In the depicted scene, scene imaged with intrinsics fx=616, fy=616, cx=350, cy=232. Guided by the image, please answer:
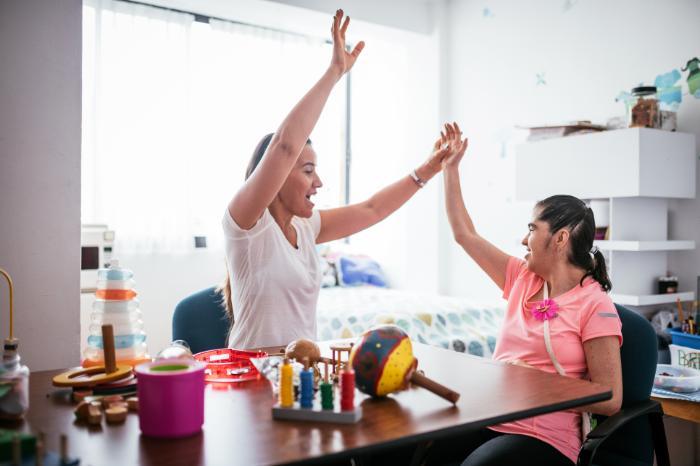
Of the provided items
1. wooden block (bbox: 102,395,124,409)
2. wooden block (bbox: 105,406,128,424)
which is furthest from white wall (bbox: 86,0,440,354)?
wooden block (bbox: 105,406,128,424)

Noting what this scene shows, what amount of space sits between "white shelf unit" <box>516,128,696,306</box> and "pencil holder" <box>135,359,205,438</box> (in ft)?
7.13

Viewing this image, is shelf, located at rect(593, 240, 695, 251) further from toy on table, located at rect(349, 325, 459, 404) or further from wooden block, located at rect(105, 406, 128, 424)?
wooden block, located at rect(105, 406, 128, 424)

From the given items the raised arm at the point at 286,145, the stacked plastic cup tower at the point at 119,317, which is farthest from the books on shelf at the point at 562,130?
the stacked plastic cup tower at the point at 119,317

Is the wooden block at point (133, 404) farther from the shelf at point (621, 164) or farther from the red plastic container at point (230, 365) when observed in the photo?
the shelf at point (621, 164)

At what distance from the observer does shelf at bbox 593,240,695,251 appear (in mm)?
2578

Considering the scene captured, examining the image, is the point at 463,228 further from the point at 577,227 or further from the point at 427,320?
the point at 427,320

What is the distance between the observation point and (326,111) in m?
5.07

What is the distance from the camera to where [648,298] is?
2.64 meters

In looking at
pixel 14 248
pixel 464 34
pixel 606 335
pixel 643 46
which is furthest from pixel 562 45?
pixel 14 248

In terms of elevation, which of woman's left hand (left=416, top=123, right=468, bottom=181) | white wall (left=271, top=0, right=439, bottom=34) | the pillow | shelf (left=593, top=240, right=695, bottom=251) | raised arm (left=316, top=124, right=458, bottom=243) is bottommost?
the pillow

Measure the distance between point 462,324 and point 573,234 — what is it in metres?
1.52

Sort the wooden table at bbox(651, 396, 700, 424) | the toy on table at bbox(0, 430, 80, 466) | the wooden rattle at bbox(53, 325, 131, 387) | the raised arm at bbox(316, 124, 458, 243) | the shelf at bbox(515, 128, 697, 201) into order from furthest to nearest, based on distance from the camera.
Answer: the shelf at bbox(515, 128, 697, 201), the raised arm at bbox(316, 124, 458, 243), the wooden table at bbox(651, 396, 700, 424), the wooden rattle at bbox(53, 325, 131, 387), the toy on table at bbox(0, 430, 80, 466)

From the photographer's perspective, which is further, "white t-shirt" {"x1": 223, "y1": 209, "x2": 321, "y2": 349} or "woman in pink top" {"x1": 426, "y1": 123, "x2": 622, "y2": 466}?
"white t-shirt" {"x1": 223, "y1": 209, "x2": 321, "y2": 349}

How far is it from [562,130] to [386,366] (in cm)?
217
